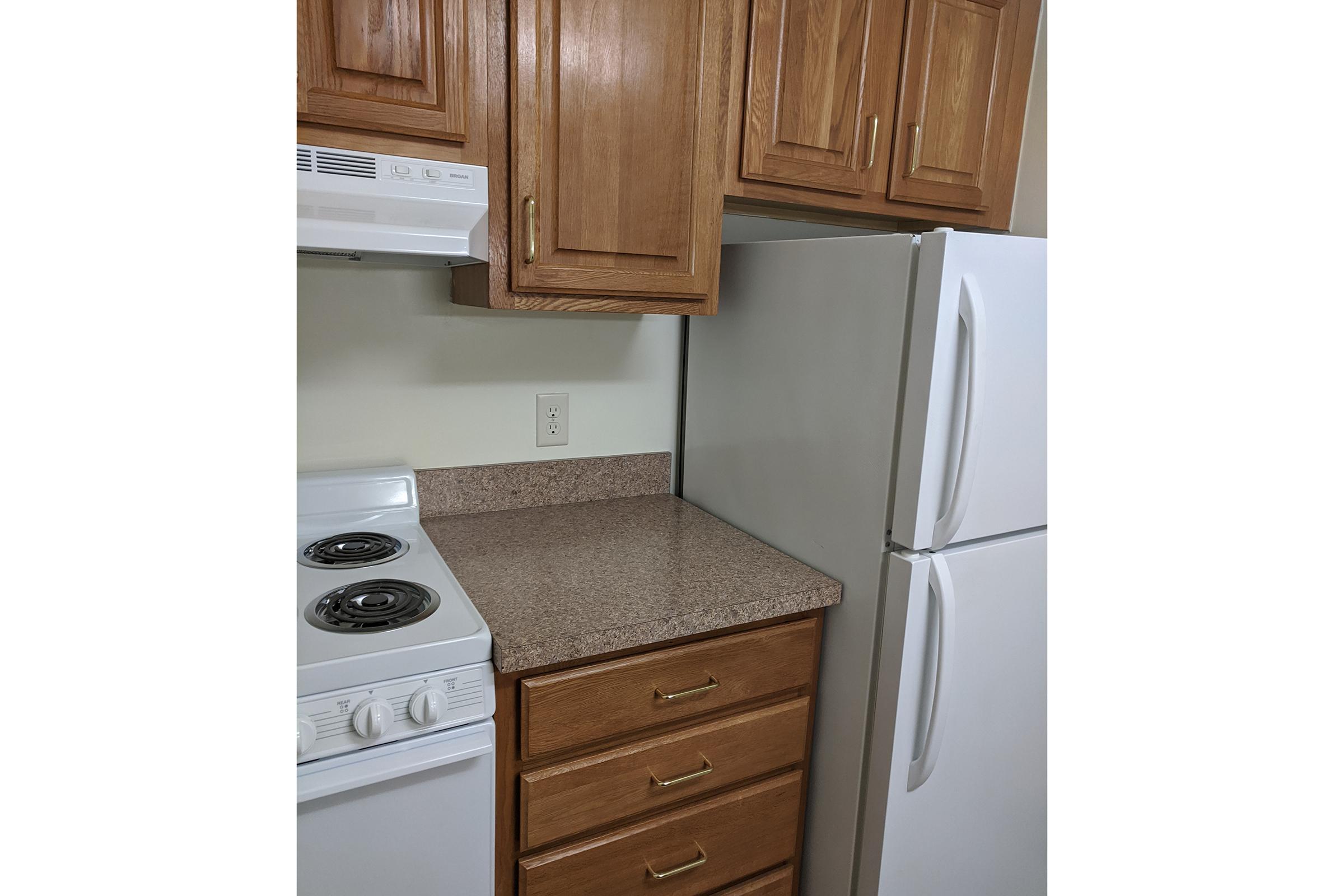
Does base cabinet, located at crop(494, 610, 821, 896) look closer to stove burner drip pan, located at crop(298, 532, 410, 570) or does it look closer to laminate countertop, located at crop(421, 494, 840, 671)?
laminate countertop, located at crop(421, 494, 840, 671)

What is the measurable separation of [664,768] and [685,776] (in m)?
0.05

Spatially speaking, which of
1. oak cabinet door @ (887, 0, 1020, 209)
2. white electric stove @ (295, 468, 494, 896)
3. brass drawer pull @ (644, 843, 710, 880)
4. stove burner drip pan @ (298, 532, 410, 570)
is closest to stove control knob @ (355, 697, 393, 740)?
white electric stove @ (295, 468, 494, 896)

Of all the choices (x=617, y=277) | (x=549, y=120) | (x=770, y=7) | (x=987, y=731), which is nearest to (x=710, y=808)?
(x=987, y=731)

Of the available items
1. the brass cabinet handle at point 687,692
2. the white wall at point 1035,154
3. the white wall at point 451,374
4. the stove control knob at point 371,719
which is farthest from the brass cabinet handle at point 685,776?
the white wall at point 1035,154

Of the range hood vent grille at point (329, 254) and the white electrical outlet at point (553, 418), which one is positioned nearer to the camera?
the range hood vent grille at point (329, 254)

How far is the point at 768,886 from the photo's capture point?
1.65m

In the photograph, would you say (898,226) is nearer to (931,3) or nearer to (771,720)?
(931,3)

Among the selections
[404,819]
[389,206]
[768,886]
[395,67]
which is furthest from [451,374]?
[768,886]

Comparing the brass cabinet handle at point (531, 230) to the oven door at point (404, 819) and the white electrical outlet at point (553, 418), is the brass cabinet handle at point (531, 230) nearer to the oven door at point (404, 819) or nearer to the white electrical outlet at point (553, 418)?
the white electrical outlet at point (553, 418)

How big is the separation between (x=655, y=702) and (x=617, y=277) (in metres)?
0.77

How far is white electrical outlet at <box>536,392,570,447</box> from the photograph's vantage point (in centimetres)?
189

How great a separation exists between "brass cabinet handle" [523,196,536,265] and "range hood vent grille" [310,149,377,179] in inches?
10.1

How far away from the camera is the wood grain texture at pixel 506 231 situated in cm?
135

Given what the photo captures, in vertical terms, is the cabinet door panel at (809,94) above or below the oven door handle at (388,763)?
above
